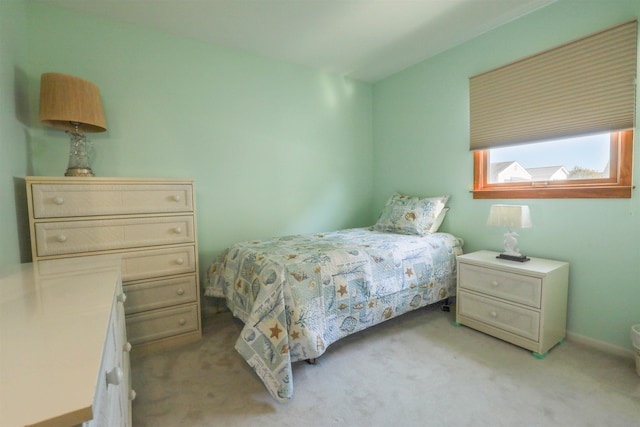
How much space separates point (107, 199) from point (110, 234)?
0.23 metres

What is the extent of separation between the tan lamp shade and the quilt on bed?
1.30 meters

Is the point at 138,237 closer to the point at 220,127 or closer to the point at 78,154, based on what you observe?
the point at 78,154

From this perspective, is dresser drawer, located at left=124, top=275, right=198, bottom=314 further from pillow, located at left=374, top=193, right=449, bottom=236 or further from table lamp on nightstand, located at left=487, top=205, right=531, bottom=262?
table lamp on nightstand, located at left=487, top=205, right=531, bottom=262

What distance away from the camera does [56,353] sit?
54cm

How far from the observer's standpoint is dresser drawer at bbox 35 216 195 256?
5.77ft

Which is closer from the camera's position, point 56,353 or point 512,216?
point 56,353

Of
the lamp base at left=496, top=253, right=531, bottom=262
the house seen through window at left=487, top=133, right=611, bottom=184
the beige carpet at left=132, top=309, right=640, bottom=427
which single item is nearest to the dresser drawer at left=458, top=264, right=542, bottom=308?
the lamp base at left=496, top=253, right=531, bottom=262

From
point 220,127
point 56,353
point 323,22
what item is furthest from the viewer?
point 220,127

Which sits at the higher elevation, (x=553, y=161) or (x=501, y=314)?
(x=553, y=161)

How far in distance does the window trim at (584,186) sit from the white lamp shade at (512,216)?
0.24 metres

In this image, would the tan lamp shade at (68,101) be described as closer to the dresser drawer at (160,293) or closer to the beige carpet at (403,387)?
the dresser drawer at (160,293)

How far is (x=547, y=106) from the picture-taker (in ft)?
7.18

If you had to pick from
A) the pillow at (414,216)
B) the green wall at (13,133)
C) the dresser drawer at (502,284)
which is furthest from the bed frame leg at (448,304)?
the green wall at (13,133)

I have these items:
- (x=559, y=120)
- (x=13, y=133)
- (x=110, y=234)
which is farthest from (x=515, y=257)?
(x=13, y=133)
